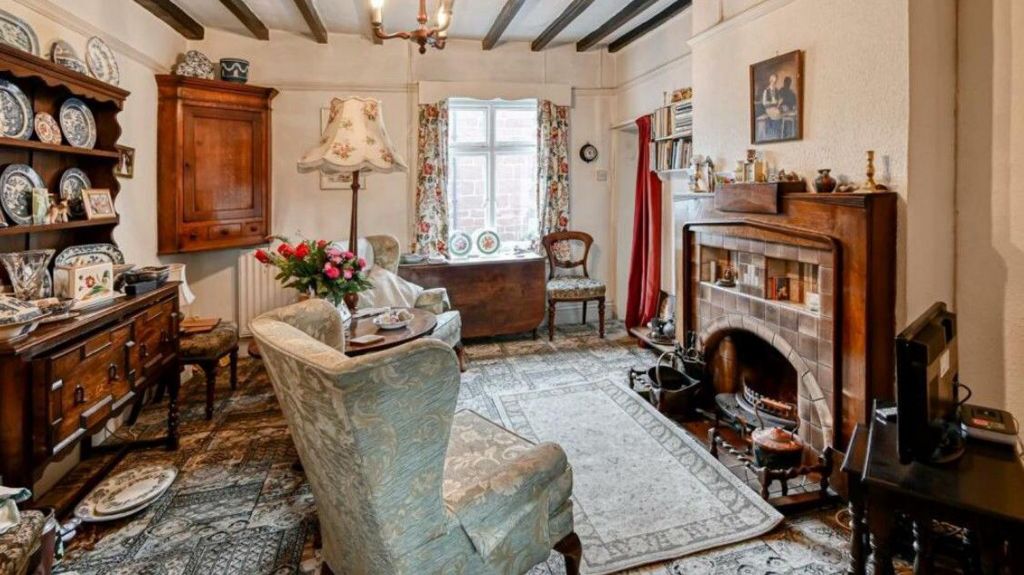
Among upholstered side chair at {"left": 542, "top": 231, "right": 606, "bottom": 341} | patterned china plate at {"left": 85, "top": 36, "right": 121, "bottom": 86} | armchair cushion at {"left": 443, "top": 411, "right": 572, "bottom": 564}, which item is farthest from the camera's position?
upholstered side chair at {"left": 542, "top": 231, "right": 606, "bottom": 341}

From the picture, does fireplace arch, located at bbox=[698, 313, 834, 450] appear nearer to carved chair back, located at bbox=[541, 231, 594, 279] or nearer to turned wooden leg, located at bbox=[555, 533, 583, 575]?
turned wooden leg, located at bbox=[555, 533, 583, 575]

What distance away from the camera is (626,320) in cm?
525

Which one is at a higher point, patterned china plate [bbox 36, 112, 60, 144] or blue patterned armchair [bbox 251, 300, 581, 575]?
patterned china plate [bbox 36, 112, 60, 144]

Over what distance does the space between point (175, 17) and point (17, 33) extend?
6.19ft

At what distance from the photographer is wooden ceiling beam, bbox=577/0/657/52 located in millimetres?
4160

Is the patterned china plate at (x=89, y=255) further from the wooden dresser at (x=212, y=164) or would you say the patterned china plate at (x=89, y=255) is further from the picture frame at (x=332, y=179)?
the picture frame at (x=332, y=179)

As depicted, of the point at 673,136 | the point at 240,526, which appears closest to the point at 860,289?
the point at 673,136

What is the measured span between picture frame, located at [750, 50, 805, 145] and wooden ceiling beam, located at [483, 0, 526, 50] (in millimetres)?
1902

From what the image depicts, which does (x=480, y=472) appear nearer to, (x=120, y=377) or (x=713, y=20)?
(x=120, y=377)

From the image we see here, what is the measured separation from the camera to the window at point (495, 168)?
17.5 ft

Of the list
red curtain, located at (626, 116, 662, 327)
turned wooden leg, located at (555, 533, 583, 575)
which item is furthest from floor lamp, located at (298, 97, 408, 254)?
red curtain, located at (626, 116, 662, 327)

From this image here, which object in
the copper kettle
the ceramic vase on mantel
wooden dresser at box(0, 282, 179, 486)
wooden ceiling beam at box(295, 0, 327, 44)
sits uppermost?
wooden ceiling beam at box(295, 0, 327, 44)

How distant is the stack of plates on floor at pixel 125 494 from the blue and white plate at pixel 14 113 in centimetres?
153

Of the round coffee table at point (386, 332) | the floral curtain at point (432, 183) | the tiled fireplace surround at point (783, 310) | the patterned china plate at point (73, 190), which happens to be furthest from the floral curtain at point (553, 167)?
the patterned china plate at point (73, 190)
